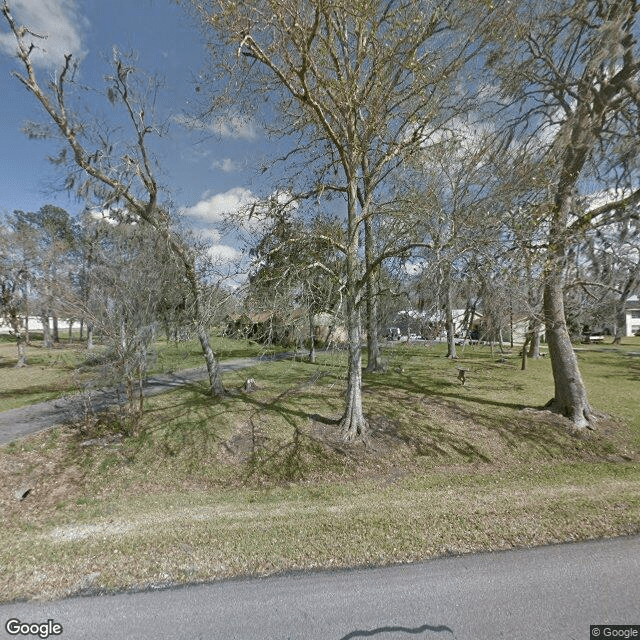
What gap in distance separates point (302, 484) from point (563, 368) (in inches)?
304

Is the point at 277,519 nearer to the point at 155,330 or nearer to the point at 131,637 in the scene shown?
the point at 131,637

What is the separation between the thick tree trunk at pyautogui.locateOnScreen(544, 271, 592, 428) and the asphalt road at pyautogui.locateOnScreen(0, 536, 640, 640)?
6.52 m

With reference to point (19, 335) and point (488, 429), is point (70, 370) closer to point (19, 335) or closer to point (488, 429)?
point (19, 335)

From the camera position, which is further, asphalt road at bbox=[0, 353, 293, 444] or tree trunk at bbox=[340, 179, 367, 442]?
asphalt road at bbox=[0, 353, 293, 444]

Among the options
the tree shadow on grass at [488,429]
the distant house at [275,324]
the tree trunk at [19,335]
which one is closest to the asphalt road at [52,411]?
the distant house at [275,324]

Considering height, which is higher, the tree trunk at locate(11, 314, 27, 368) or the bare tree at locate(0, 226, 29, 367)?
the bare tree at locate(0, 226, 29, 367)

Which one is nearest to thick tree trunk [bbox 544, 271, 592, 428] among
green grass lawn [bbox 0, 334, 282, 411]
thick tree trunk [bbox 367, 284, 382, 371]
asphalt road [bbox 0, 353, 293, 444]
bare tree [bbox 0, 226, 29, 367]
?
thick tree trunk [bbox 367, 284, 382, 371]

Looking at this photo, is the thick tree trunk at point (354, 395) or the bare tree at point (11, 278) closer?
the thick tree trunk at point (354, 395)

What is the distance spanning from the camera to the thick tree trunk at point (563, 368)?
876cm

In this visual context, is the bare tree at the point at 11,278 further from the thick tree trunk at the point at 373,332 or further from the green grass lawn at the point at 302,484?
the thick tree trunk at the point at 373,332

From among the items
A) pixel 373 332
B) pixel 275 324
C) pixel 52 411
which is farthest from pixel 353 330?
pixel 52 411

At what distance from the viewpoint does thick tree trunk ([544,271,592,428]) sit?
8758 millimetres

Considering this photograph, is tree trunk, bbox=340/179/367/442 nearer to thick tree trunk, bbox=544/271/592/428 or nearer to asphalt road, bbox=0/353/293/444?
thick tree trunk, bbox=544/271/592/428

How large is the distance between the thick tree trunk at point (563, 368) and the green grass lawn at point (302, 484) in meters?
0.47
